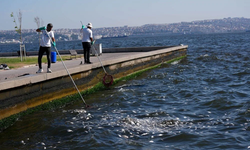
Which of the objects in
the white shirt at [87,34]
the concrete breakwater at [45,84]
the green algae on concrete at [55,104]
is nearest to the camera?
Answer: the green algae on concrete at [55,104]

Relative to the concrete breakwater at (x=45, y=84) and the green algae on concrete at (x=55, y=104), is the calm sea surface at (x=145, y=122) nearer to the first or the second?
the green algae on concrete at (x=55, y=104)

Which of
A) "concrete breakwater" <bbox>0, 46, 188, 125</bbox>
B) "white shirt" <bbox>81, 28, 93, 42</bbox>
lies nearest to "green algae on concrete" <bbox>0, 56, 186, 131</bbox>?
"concrete breakwater" <bbox>0, 46, 188, 125</bbox>

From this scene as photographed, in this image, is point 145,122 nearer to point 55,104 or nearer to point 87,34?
point 55,104

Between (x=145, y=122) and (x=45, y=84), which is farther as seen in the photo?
(x=45, y=84)

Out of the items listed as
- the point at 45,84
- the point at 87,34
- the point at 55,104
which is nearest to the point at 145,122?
the point at 55,104

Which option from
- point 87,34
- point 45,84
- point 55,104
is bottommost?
point 55,104

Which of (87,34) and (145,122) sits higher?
(87,34)

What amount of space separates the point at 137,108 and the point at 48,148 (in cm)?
425

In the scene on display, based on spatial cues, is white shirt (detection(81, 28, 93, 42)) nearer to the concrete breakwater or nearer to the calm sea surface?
the concrete breakwater

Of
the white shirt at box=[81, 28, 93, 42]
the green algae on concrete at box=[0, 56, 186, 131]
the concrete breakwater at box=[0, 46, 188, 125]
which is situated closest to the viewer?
the green algae on concrete at box=[0, 56, 186, 131]

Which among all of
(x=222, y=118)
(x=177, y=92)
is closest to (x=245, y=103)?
(x=222, y=118)

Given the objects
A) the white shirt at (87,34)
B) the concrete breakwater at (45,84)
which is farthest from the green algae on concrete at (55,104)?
the white shirt at (87,34)

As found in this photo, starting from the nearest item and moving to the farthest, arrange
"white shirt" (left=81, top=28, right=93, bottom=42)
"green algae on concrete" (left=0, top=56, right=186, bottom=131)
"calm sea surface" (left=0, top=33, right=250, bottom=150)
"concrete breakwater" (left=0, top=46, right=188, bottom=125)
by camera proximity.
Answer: "calm sea surface" (left=0, top=33, right=250, bottom=150), "green algae on concrete" (left=0, top=56, right=186, bottom=131), "concrete breakwater" (left=0, top=46, right=188, bottom=125), "white shirt" (left=81, top=28, right=93, bottom=42)

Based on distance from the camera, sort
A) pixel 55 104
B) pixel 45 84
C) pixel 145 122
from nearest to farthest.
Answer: pixel 145 122 < pixel 45 84 < pixel 55 104
